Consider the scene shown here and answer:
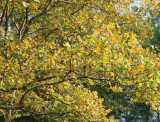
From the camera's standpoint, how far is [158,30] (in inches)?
891

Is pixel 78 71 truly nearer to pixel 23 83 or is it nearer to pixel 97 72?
pixel 97 72

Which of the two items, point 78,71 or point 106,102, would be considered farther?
point 106,102

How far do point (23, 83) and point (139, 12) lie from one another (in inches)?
199

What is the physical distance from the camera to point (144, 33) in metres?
10.4

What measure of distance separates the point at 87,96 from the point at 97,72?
193 centimetres

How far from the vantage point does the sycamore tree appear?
238 inches

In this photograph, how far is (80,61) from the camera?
6.41m

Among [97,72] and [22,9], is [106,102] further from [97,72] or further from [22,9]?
[97,72]

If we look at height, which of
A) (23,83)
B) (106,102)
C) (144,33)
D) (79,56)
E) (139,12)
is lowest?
(106,102)

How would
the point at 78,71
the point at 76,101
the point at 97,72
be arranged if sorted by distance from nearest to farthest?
the point at 97,72 → the point at 78,71 → the point at 76,101

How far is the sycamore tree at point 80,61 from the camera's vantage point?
605cm

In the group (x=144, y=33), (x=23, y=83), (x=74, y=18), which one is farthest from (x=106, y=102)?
(x=23, y=83)

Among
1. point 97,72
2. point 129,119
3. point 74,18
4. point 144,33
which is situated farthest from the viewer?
point 129,119

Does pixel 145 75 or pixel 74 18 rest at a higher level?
pixel 74 18
